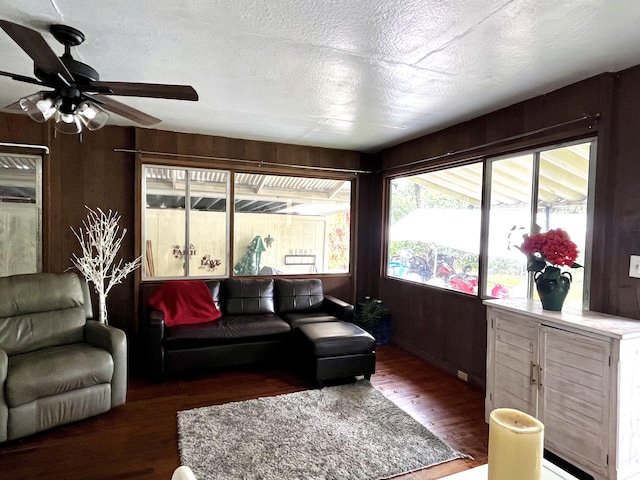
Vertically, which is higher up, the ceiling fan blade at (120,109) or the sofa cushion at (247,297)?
the ceiling fan blade at (120,109)

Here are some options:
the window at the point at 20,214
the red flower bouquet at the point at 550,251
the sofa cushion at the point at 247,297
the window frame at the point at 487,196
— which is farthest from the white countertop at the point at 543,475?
the window at the point at 20,214

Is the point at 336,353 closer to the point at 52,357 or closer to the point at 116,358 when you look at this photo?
the point at 116,358

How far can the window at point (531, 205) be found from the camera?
265cm

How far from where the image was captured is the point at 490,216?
3385 mm

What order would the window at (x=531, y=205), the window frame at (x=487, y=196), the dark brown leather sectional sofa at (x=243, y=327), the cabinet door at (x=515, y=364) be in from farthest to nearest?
1. the dark brown leather sectional sofa at (x=243, y=327)
2. the window at (x=531, y=205)
3. the window frame at (x=487, y=196)
4. the cabinet door at (x=515, y=364)

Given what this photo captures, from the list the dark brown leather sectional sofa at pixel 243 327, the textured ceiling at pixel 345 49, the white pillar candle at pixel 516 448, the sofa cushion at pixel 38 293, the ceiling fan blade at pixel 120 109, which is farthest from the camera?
the dark brown leather sectional sofa at pixel 243 327

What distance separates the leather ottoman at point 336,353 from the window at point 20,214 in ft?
9.58

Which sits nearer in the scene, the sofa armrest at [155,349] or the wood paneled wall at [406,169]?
the wood paneled wall at [406,169]

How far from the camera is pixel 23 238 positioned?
12.2 feet

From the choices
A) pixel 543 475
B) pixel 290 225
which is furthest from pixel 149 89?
pixel 290 225

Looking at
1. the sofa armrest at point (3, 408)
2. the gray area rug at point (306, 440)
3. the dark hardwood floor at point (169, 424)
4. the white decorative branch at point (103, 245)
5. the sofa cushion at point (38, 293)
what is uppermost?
the white decorative branch at point (103, 245)

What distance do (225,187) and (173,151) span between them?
711mm

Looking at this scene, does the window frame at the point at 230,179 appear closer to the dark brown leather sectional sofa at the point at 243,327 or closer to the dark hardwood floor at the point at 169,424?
the dark brown leather sectional sofa at the point at 243,327

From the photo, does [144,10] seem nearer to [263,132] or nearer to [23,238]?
[263,132]
